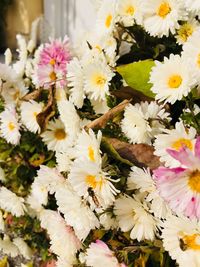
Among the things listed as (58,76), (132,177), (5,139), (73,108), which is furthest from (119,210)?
(5,139)

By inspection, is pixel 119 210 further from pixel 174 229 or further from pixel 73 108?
pixel 73 108

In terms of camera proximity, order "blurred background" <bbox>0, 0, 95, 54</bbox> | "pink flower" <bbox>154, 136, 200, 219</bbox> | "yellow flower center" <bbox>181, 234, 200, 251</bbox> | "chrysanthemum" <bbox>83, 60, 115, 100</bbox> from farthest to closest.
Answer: "blurred background" <bbox>0, 0, 95, 54</bbox>
"chrysanthemum" <bbox>83, 60, 115, 100</bbox>
"yellow flower center" <bbox>181, 234, 200, 251</bbox>
"pink flower" <bbox>154, 136, 200, 219</bbox>

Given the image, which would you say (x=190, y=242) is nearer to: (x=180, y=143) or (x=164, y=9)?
(x=180, y=143)

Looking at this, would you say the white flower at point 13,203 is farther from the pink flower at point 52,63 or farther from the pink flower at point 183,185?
the pink flower at point 183,185

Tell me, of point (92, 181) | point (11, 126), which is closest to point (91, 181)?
point (92, 181)

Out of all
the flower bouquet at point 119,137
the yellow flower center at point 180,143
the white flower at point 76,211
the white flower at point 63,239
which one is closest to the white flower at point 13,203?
the flower bouquet at point 119,137

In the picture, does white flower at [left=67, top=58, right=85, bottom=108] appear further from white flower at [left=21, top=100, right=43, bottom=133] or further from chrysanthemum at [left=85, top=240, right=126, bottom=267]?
chrysanthemum at [left=85, top=240, right=126, bottom=267]

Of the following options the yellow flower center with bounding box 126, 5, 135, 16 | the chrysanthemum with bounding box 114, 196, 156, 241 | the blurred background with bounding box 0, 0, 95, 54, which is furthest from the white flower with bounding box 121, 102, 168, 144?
the blurred background with bounding box 0, 0, 95, 54
